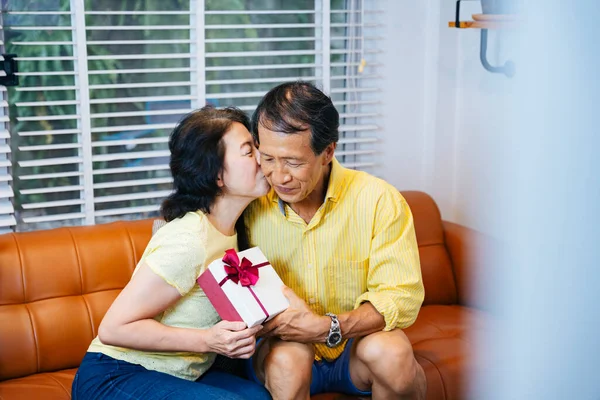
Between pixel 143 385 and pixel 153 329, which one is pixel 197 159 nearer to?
pixel 153 329

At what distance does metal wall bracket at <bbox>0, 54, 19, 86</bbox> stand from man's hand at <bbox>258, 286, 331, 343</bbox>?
1.18 m

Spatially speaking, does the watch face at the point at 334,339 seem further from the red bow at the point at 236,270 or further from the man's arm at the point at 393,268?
the red bow at the point at 236,270

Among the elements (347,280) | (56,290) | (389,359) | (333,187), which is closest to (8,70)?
(56,290)

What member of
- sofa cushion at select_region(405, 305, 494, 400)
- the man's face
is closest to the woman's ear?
the man's face

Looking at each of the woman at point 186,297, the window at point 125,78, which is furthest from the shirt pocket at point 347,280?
the window at point 125,78

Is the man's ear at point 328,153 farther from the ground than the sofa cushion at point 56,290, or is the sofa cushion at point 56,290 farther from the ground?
the man's ear at point 328,153

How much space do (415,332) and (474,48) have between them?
1132mm

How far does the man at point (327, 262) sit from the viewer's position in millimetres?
1654

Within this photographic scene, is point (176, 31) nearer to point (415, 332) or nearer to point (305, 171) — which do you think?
point (305, 171)

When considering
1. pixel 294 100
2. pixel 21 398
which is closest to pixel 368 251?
pixel 294 100

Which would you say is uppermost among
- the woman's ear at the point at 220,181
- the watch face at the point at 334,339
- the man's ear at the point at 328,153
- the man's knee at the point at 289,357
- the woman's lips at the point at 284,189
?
the man's ear at the point at 328,153

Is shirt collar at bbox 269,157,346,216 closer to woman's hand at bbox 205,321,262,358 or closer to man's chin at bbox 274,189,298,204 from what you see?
man's chin at bbox 274,189,298,204

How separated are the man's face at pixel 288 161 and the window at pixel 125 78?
0.91m

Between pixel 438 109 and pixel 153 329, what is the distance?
5.56 feet
